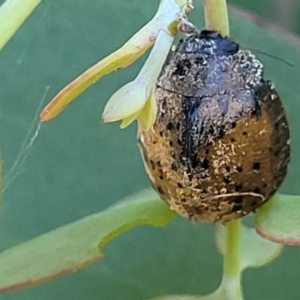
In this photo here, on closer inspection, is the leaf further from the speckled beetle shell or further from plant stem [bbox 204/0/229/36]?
plant stem [bbox 204/0/229/36]

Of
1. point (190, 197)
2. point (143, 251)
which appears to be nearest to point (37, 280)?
point (190, 197)

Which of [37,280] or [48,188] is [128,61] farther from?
[48,188]

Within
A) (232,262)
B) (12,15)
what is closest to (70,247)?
(232,262)

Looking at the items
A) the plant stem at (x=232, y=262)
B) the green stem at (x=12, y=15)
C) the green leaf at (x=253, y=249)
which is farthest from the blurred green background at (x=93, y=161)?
the green stem at (x=12, y=15)

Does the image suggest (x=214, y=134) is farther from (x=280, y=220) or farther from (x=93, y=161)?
(x=93, y=161)

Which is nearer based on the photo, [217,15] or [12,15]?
[12,15]
